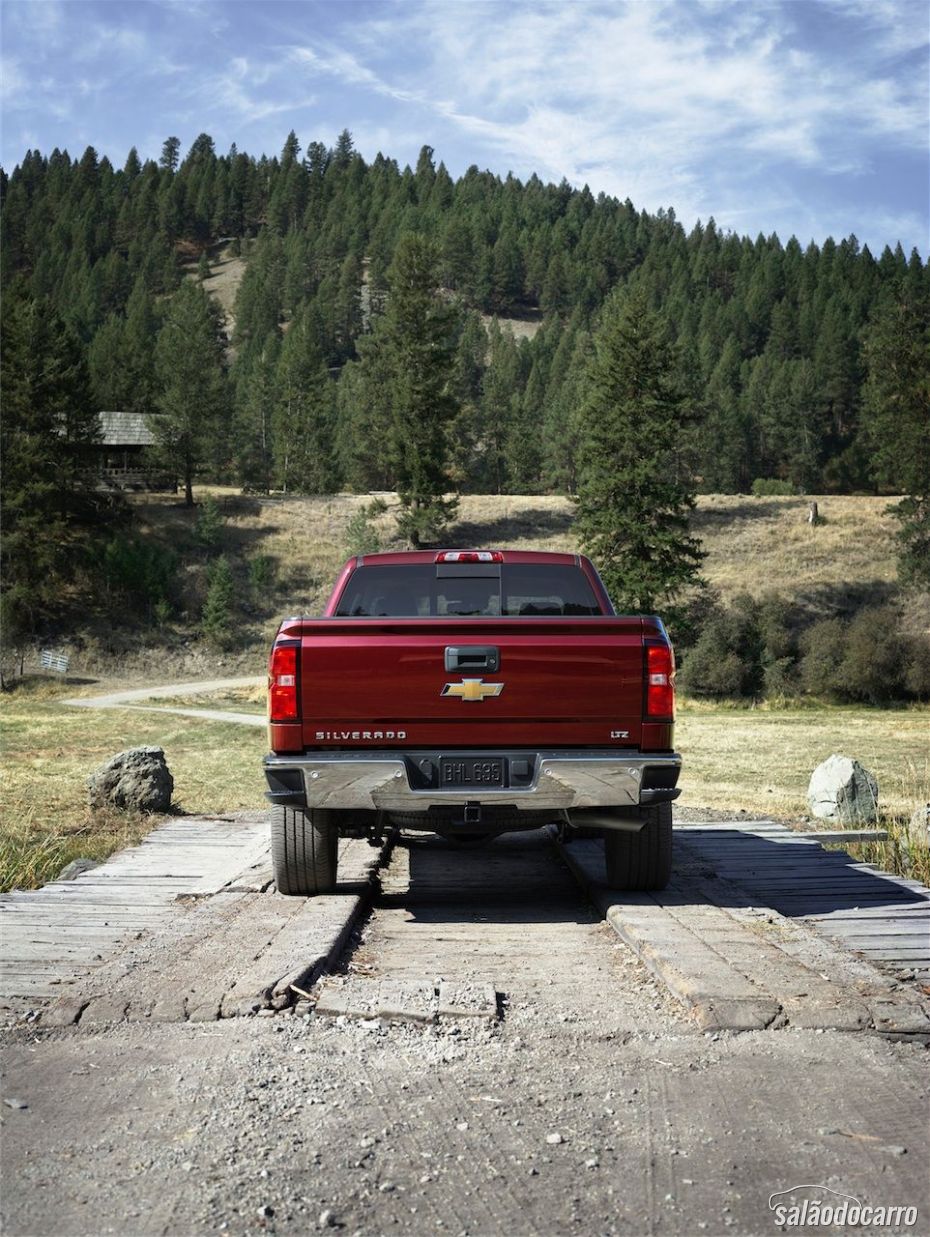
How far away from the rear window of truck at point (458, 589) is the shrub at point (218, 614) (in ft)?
152

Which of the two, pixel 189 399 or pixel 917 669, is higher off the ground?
pixel 189 399

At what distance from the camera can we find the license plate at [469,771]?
20.1ft

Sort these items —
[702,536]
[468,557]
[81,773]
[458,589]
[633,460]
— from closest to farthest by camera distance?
1. [468,557]
2. [458,589]
3. [81,773]
4. [633,460]
5. [702,536]

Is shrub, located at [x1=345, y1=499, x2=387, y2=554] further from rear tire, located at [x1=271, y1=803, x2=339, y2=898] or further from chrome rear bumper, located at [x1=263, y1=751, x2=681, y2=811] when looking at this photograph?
chrome rear bumper, located at [x1=263, y1=751, x2=681, y2=811]

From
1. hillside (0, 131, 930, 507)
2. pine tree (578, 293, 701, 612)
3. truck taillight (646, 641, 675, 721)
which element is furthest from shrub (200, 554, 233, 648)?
truck taillight (646, 641, 675, 721)

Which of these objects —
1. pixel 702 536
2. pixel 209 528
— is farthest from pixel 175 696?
pixel 702 536

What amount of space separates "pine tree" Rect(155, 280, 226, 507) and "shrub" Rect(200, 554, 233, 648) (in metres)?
14.4

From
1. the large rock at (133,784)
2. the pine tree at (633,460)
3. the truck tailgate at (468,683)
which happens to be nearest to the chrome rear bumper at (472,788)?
the truck tailgate at (468,683)

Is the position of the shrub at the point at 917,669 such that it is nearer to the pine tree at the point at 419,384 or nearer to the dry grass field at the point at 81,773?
the dry grass field at the point at 81,773

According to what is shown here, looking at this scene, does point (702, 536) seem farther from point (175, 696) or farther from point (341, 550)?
point (175, 696)

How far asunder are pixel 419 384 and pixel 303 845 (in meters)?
56.5

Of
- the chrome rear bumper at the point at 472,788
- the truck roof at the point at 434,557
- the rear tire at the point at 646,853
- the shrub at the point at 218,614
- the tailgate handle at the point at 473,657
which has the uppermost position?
the truck roof at the point at 434,557

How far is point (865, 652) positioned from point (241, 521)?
131 feet

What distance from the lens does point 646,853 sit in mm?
6695
